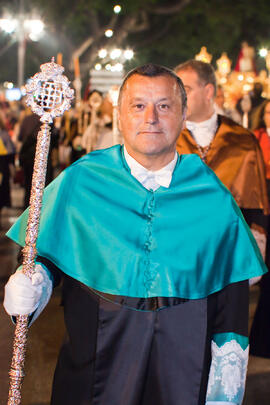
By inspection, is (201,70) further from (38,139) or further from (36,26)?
(36,26)

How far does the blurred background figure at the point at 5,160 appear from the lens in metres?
12.0

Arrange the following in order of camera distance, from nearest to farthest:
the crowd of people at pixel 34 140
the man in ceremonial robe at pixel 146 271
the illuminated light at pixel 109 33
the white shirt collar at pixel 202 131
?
the man in ceremonial robe at pixel 146 271, the white shirt collar at pixel 202 131, the crowd of people at pixel 34 140, the illuminated light at pixel 109 33

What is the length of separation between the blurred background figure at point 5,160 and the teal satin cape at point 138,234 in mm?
9528

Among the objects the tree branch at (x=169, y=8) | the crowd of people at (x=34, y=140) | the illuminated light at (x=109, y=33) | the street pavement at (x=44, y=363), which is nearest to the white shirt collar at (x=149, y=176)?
the street pavement at (x=44, y=363)

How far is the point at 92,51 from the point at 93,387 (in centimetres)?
2978

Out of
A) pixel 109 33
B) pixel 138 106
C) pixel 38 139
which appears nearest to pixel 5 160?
pixel 138 106

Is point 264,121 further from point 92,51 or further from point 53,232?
point 92,51

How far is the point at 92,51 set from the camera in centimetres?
3131

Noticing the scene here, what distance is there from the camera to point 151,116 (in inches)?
105

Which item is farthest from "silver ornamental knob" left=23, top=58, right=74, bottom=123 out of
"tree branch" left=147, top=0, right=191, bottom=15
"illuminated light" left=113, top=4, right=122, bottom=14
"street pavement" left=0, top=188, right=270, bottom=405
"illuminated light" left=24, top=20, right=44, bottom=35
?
"tree branch" left=147, top=0, right=191, bottom=15

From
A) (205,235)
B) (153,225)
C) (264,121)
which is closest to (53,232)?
(153,225)

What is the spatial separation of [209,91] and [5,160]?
8.25 m

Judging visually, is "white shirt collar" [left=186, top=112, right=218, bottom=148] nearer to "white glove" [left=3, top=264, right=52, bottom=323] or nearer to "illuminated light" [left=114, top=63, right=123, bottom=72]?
"white glove" [left=3, top=264, right=52, bottom=323]

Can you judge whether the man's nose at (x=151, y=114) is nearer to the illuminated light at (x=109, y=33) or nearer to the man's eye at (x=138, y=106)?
the man's eye at (x=138, y=106)
